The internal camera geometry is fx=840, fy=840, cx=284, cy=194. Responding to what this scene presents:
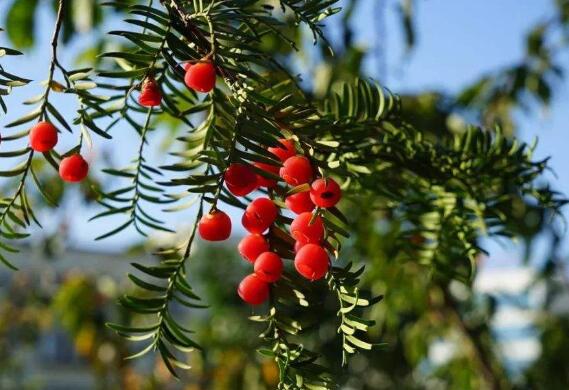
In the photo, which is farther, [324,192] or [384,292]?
[384,292]

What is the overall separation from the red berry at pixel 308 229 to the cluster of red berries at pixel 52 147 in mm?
71

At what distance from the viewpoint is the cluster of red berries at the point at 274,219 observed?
0.21 meters

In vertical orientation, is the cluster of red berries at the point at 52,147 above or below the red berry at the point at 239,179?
below

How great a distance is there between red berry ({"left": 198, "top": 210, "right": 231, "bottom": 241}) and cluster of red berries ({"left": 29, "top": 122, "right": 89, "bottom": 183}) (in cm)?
5

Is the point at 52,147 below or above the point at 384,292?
above

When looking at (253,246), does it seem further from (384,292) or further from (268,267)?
(384,292)

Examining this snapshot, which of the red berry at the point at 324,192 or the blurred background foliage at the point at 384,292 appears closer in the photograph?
the red berry at the point at 324,192

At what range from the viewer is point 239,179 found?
21 centimetres

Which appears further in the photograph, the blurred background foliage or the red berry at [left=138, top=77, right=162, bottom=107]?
the blurred background foliage

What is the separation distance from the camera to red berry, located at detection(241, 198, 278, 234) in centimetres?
23

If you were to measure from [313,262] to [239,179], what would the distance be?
28 millimetres

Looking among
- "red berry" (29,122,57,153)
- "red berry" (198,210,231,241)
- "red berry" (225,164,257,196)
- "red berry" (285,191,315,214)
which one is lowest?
"red berry" (198,210,231,241)

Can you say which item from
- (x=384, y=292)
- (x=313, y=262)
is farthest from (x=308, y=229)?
(x=384, y=292)

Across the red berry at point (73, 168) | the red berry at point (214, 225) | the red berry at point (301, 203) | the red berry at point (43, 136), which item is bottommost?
the red berry at point (73, 168)
